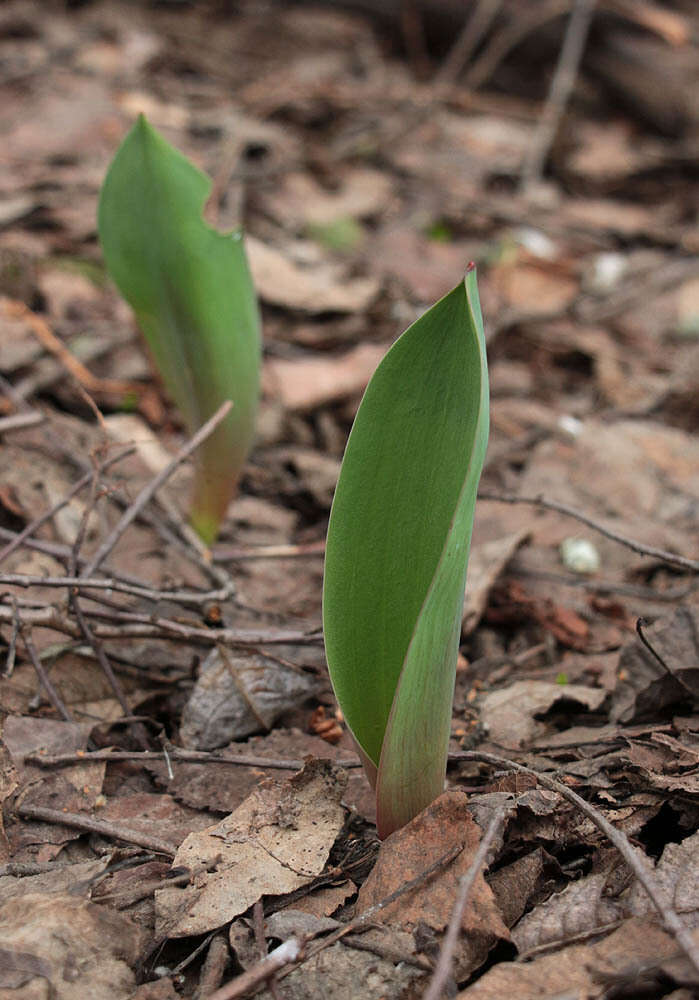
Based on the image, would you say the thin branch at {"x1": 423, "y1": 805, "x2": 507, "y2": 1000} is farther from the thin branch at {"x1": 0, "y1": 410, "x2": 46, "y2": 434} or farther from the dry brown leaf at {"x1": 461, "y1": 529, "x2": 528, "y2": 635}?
the thin branch at {"x1": 0, "y1": 410, "x2": 46, "y2": 434}

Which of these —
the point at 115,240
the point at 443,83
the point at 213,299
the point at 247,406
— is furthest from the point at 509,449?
the point at 443,83

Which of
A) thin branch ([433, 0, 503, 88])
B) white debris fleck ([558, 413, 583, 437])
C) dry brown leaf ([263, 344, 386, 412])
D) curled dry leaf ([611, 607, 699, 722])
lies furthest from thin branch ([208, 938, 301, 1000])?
thin branch ([433, 0, 503, 88])

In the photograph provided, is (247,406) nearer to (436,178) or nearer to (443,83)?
(436,178)

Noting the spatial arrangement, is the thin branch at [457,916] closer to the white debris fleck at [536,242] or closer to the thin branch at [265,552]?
the thin branch at [265,552]

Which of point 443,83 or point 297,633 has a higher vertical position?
point 443,83

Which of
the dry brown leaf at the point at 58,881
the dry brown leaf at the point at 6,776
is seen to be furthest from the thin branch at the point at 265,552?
the dry brown leaf at the point at 58,881

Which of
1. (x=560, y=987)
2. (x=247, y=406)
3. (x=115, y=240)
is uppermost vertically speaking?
(x=115, y=240)
